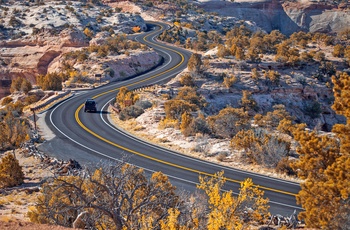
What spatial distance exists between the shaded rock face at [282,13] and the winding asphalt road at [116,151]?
254 ft

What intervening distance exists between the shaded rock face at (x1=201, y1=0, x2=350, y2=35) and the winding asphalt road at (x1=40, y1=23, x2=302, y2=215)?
77.5 meters

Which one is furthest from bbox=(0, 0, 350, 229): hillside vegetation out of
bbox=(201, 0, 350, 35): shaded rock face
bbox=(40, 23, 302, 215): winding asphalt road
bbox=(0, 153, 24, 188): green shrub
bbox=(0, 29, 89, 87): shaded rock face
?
bbox=(201, 0, 350, 35): shaded rock face

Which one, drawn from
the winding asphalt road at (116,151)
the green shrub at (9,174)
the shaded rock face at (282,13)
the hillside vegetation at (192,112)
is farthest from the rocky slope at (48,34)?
the shaded rock face at (282,13)

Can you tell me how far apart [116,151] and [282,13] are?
10122 centimetres

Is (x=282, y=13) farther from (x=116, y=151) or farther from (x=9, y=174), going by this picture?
(x=9, y=174)

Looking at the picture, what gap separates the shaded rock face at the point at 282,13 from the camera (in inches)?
4142

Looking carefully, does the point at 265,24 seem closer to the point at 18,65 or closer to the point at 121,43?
the point at 121,43

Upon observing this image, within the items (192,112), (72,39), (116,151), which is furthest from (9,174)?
(72,39)

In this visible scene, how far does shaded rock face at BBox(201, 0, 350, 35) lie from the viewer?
10521cm

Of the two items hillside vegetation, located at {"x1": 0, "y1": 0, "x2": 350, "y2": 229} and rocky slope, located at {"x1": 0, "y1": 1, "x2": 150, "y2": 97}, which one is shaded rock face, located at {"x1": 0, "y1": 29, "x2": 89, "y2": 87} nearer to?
rocky slope, located at {"x1": 0, "y1": 1, "x2": 150, "y2": 97}

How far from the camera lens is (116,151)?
75.8 feet

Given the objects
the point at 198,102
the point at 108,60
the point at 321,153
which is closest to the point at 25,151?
the point at 198,102

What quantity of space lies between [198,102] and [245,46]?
767 inches

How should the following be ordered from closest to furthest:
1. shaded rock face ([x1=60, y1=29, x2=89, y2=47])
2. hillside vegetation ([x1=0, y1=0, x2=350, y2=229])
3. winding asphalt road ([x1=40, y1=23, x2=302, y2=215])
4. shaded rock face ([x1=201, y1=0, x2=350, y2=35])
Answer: hillside vegetation ([x1=0, y1=0, x2=350, y2=229])
winding asphalt road ([x1=40, y1=23, x2=302, y2=215])
shaded rock face ([x1=60, y1=29, x2=89, y2=47])
shaded rock face ([x1=201, y1=0, x2=350, y2=35])
